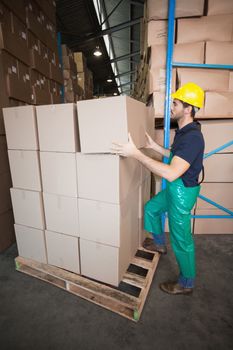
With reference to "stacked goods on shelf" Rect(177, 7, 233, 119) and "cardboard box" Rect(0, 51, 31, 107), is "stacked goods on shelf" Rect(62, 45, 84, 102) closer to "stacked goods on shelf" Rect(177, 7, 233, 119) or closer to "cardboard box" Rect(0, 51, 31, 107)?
"cardboard box" Rect(0, 51, 31, 107)

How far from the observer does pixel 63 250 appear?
1.98 m

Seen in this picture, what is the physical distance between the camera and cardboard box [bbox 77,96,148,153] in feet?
4.64

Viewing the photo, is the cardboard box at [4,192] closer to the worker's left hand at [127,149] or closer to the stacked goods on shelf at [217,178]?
the worker's left hand at [127,149]

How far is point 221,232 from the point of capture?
9.41 feet

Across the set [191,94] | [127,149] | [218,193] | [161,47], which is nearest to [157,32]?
[161,47]

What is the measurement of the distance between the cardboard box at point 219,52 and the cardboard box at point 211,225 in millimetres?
1871

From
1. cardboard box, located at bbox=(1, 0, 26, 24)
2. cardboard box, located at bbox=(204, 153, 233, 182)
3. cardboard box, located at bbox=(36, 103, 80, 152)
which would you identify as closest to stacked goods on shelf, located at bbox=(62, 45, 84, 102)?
cardboard box, located at bbox=(1, 0, 26, 24)

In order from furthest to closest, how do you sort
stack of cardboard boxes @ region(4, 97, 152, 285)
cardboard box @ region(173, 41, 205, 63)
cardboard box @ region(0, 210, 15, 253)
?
cardboard box @ region(0, 210, 15, 253), cardboard box @ region(173, 41, 205, 63), stack of cardboard boxes @ region(4, 97, 152, 285)

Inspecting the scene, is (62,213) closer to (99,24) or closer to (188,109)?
(188,109)

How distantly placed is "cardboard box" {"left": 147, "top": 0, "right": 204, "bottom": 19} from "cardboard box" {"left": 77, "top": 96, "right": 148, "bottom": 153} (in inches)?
54.5

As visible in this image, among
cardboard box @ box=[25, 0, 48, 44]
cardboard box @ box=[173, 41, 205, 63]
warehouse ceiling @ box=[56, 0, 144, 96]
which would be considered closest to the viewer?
cardboard box @ box=[173, 41, 205, 63]

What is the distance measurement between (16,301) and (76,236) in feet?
2.44

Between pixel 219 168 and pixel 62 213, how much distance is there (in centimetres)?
208

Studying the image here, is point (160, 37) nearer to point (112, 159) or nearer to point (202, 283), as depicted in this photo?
point (112, 159)
